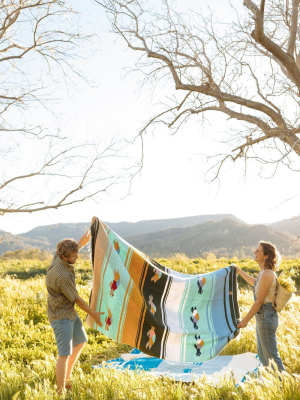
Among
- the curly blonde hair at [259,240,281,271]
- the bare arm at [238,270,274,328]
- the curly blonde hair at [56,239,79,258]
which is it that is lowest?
the bare arm at [238,270,274,328]

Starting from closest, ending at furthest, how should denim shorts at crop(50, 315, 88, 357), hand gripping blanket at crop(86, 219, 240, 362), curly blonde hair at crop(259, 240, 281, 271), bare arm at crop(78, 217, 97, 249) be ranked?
denim shorts at crop(50, 315, 88, 357) < curly blonde hair at crop(259, 240, 281, 271) < hand gripping blanket at crop(86, 219, 240, 362) < bare arm at crop(78, 217, 97, 249)

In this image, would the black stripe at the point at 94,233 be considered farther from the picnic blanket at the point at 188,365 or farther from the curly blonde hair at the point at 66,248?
the picnic blanket at the point at 188,365

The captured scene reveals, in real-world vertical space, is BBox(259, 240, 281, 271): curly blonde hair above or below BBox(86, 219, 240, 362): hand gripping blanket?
above

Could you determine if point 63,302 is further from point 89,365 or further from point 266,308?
point 266,308

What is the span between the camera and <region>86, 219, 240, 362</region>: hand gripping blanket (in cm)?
546

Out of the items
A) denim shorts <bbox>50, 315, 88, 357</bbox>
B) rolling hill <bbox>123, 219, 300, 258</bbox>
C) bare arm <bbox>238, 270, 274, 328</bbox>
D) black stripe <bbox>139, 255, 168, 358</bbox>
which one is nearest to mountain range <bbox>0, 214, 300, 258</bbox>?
rolling hill <bbox>123, 219, 300, 258</bbox>

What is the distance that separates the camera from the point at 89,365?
645 cm

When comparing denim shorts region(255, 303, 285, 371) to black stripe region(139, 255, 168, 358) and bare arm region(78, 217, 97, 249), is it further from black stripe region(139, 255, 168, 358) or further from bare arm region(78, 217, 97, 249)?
bare arm region(78, 217, 97, 249)

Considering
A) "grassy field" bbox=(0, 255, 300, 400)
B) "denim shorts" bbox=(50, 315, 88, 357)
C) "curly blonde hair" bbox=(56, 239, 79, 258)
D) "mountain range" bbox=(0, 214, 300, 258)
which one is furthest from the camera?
"mountain range" bbox=(0, 214, 300, 258)

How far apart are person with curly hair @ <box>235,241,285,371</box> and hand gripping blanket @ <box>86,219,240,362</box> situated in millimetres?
894

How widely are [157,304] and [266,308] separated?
65.8 inches

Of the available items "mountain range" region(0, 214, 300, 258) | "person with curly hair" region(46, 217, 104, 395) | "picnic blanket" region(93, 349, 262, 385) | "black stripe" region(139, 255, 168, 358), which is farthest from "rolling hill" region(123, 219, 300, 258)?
"person with curly hair" region(46, 217, 104, 395)

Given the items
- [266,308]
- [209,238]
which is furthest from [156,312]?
[209,238]

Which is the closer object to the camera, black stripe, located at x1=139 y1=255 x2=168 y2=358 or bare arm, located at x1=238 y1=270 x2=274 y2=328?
bare arm, located at x1=238 y1=270 x2=274 y2=328
